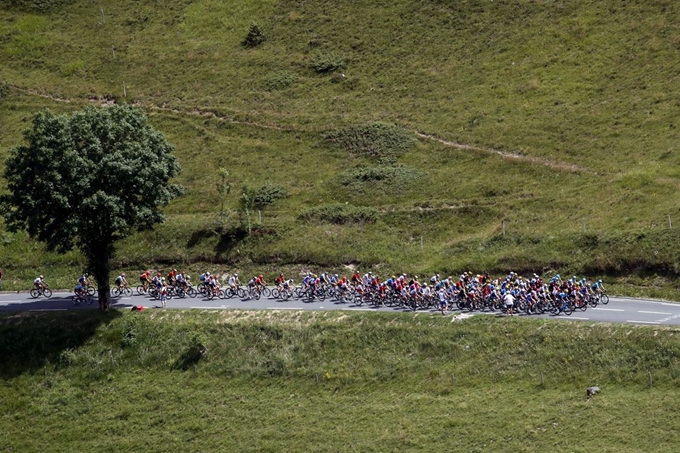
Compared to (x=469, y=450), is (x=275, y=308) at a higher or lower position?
higher

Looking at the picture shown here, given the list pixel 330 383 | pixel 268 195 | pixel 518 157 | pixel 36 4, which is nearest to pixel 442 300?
pixel 330 383

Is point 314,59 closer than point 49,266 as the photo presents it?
No

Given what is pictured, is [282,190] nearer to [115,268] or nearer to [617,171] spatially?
[115,268]

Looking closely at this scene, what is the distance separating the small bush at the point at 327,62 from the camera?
103m

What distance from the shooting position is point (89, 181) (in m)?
60.7

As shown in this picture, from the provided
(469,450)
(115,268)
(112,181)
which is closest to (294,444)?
(469,450)

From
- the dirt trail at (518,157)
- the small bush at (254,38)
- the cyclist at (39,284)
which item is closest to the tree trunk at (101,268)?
the cyclist at (39,284)

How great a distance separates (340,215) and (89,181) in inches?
878

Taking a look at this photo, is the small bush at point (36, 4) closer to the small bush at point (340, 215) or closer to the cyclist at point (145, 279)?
the small bush at point (340, 215)

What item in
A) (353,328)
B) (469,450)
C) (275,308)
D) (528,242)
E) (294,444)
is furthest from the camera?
(528,242)

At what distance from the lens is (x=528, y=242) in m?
67.1

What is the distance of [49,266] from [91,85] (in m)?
37.1

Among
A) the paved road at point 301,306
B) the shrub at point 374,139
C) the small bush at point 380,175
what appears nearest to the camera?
the paved road at point 301,306

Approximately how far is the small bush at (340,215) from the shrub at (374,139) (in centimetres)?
1158
